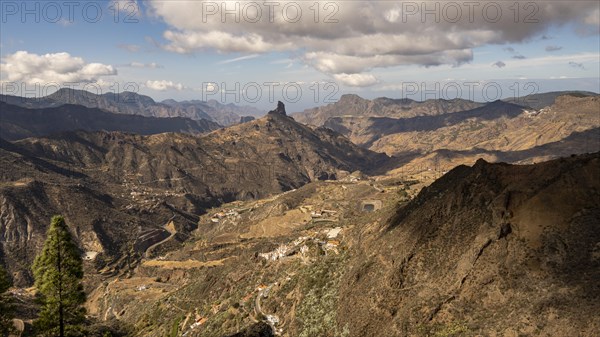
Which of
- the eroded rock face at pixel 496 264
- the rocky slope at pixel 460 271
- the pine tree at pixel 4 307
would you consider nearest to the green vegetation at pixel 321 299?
the rocky slope at pixel 460 271

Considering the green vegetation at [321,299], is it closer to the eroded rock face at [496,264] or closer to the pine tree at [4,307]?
the eroded rock face at [496,264]

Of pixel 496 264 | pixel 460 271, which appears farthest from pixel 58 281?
pixel 496 264

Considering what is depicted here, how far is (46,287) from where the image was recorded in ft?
112

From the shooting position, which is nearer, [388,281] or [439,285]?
[439,285]

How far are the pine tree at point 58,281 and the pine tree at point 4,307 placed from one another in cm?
193

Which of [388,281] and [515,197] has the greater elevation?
[515,197]

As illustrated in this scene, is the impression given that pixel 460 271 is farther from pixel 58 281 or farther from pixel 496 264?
pixel 58 281

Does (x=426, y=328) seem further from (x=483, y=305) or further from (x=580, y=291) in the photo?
(x=580, y=291)

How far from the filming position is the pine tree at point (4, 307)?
31.8 m

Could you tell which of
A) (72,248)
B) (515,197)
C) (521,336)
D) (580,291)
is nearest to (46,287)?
(72,248)

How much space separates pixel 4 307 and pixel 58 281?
12.5 ft

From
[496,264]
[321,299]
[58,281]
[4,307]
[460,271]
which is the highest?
[58,281]

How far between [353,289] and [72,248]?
43.7 m

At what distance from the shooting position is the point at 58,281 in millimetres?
34312
